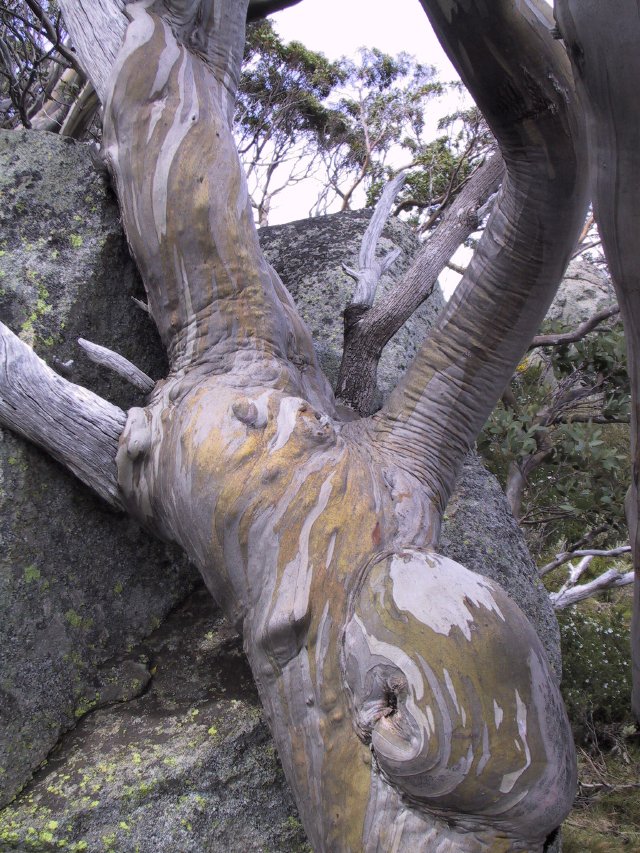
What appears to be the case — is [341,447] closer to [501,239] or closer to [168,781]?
[501,239]

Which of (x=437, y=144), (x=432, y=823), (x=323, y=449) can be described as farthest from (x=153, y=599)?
(x=437, y=144)

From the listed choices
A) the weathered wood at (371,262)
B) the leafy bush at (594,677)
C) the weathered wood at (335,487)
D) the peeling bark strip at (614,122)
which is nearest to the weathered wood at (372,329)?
the weathered wood at (371,262)

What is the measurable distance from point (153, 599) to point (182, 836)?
2.59 feet

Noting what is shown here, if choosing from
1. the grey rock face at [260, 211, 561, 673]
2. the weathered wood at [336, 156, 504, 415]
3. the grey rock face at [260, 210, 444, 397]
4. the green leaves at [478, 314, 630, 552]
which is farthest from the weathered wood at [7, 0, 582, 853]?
the green leaves at [478, 314, 630, 552]

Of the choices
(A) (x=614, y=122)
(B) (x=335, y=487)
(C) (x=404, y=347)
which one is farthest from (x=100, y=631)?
(C) (x=404, y=347)

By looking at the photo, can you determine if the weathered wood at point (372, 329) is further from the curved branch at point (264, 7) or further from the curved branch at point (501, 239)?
the curved branch at point (264, 7)

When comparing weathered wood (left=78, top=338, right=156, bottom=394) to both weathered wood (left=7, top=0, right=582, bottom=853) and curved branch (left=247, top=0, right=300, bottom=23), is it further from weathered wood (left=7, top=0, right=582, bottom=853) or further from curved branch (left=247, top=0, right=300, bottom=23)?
curved branch (left=247, top=0, right=300, bottom=23)

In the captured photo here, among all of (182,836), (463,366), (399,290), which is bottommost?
(182,836)

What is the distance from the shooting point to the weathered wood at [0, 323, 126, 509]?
2.09m

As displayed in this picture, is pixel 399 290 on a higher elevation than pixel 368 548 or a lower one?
higher

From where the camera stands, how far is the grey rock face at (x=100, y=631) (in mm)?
1811

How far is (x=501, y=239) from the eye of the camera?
1798mm

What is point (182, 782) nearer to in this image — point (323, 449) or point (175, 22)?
point (323, 449)

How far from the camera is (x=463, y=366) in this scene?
80.5 inches
